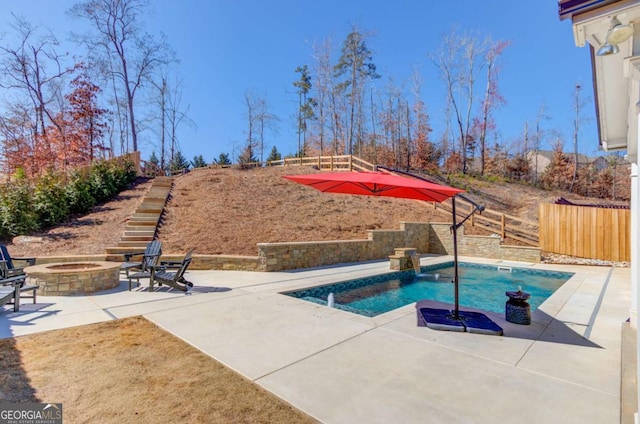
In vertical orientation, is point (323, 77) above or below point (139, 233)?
above

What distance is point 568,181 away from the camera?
88.0ft

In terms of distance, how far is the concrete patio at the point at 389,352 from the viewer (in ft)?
8.49

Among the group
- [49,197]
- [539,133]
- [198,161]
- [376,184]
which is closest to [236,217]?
[49,197]

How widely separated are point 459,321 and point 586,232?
396 inches

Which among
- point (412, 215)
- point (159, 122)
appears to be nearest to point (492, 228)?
point (412, 215)

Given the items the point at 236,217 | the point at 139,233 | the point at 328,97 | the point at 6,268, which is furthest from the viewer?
the point at 328,97

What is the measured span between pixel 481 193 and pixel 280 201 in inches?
572

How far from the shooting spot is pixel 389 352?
11.8ft

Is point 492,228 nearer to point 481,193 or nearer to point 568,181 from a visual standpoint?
point 481,193

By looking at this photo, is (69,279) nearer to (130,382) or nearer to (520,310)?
(130,382)

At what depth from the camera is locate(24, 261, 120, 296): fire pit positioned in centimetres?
593

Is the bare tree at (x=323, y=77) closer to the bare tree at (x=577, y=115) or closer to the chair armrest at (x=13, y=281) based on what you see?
the bare tree at (x=577, y=115)

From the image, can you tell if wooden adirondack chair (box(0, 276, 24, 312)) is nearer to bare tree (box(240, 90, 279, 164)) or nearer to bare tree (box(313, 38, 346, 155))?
bare tree (box(313, 38, 346, 155))

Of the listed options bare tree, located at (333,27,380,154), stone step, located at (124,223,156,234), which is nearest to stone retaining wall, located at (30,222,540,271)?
stone step, located at (124,223,156,234)
